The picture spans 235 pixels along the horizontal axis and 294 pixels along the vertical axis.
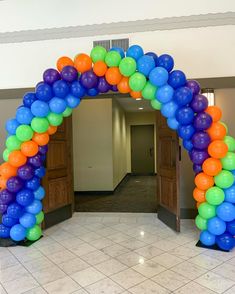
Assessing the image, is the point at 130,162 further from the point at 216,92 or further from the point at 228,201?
the point at 228,201

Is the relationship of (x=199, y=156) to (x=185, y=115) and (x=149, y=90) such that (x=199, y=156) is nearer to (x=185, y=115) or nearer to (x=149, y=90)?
(x=185, y=115)

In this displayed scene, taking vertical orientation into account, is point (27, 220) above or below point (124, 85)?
below

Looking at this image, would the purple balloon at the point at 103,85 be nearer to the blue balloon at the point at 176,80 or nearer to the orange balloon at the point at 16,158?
the blue balloon at the point at 176,80

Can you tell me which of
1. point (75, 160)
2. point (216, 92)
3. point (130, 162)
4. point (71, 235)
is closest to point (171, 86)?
point (216, 92)

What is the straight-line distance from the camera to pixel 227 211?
9.36 ft

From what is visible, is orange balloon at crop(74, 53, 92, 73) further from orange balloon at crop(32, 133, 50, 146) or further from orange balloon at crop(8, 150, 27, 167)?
orange balloon at crop(8, 150, 27, 167)

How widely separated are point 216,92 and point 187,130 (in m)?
1.75

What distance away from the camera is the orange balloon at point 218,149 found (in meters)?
2.81

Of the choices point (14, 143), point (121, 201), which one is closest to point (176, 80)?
point (14, 143)

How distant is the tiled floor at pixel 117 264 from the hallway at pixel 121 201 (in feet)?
3.86

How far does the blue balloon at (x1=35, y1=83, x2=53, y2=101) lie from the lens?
3012mm

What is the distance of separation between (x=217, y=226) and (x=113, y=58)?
2306mm

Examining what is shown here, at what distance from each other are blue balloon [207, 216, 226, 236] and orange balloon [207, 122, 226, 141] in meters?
0.96

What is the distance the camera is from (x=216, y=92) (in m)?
4.26
